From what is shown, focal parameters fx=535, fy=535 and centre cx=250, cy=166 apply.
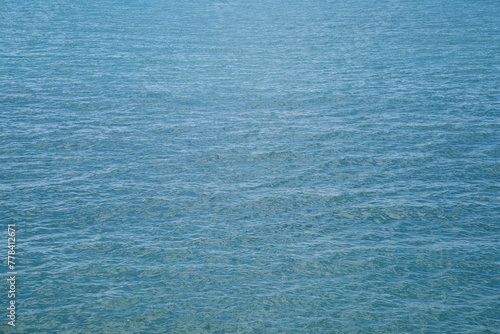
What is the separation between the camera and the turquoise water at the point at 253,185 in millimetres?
43000

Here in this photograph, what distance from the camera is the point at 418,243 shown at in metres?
50.1

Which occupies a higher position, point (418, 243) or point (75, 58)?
point (75, 58)

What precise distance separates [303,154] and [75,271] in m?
32.6

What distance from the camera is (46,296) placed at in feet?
143

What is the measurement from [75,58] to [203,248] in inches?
2694

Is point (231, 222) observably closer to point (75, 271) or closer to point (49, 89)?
point (75, 271)

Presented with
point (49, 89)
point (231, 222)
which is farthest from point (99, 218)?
point (49, 89)

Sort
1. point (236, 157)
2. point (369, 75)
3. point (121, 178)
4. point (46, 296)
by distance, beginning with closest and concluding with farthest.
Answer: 1. point (46, 296)
2. point (121, 178)
3. point (236, 157)
4. point (369, 75)

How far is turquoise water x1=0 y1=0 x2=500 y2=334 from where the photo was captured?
4300cm

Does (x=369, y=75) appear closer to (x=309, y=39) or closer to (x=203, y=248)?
(x=309, y=39)

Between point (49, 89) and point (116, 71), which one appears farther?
point (116, 71)

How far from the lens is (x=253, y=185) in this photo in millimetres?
61000

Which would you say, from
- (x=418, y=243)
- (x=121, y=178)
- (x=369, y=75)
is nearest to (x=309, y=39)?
(x=369, y=75)

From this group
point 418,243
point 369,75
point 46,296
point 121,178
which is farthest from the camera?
point 369,75
